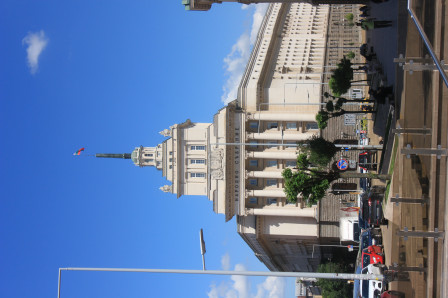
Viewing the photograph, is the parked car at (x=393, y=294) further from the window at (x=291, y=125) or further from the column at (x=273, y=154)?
the window at (x=291, y=125)

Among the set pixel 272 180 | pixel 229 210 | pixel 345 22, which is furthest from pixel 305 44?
pixel 229 210

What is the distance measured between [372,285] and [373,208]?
6772mm

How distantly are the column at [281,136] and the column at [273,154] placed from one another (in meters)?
1.72

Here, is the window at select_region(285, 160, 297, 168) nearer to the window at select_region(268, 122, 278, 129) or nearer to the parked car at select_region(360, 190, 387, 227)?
the window at select_region(268, 122, 278, 129)

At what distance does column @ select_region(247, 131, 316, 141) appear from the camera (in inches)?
2350

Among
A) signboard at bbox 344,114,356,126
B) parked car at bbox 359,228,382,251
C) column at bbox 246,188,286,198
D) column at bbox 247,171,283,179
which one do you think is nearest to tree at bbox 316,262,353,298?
column at bbox 246,188,286,198

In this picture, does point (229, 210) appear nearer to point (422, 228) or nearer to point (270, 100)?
point (270, 100)

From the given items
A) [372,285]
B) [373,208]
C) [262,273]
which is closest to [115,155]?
[373,208]

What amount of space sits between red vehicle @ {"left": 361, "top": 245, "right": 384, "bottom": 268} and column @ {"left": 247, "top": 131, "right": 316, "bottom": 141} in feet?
72.3

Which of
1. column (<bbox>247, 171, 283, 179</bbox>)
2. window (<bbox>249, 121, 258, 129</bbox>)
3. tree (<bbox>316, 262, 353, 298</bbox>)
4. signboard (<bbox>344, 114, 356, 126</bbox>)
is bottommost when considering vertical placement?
tree (<bbox>316, 262, 353, 298</bbox>)

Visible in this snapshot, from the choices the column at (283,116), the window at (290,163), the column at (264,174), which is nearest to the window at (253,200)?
the column at (264,174)

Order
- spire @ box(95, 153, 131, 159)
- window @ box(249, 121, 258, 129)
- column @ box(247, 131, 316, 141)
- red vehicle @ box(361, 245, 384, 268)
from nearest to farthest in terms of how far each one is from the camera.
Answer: red vehicle @ box(361, 245, 384, 268) → column @ box(247, 131, 316, 141) → window @ box(249, 121, 258, 129) → spire @ box(95, 153, 131, 159)

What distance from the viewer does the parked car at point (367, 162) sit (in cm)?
5066

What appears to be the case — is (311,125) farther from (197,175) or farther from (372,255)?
(372,255)
